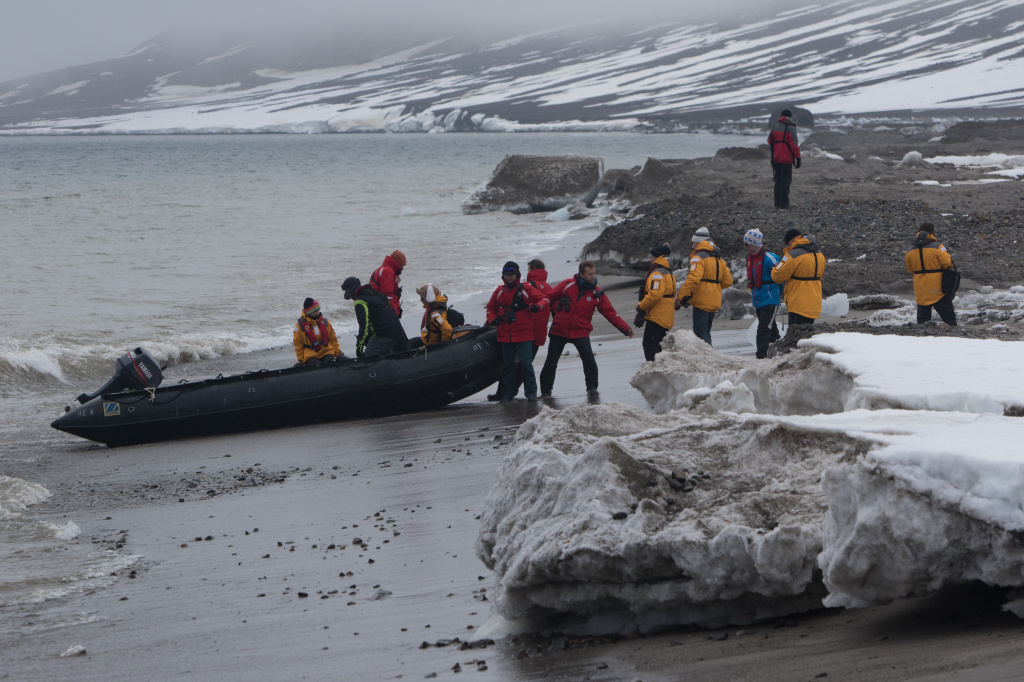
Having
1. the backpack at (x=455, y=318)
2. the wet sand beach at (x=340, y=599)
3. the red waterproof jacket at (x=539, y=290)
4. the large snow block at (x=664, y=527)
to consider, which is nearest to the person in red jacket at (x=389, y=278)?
the backpack at (x=455, y=318)

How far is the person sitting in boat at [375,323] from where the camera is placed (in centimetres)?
1021

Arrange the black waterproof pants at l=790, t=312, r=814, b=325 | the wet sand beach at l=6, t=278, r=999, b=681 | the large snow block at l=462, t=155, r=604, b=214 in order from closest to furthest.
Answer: the wet sand beach at l=6, t=278, r=999, b=681
the black waterproof pants at l=790, t=312, r=814, b=325
the large snow block at l=462, t=155, r=604, b=214

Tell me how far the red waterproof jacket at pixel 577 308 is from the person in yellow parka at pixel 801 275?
1584mm

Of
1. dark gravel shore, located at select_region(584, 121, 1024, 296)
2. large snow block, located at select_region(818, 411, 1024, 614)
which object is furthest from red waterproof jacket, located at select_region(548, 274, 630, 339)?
large snow block, located at select_region(818, 411, 1024, 614)

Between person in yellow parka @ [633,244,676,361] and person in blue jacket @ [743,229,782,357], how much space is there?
816 mm

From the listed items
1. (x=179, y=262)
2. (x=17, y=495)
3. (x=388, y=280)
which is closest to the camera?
(x=17, y=495)

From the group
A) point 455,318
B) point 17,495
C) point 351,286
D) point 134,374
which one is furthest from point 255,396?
point 17,495

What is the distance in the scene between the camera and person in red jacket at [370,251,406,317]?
10172 millimetres

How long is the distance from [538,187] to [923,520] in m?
33.6

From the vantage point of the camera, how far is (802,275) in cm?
941

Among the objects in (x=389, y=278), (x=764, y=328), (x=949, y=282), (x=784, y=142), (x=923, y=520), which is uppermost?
(x=784, y=142)

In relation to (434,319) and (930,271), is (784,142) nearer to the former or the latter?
(930,271)

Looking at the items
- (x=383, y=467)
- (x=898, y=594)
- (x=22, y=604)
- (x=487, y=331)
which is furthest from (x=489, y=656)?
(x=487, y=331)

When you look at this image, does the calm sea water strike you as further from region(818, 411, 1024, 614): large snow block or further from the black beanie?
region(818, 411, 1024, 614): large snow block
